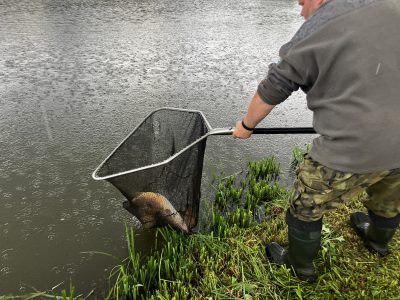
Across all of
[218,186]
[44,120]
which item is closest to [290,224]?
[218,186]

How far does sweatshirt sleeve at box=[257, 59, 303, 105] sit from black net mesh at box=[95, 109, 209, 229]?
0.61 m

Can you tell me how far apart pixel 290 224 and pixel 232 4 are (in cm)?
943

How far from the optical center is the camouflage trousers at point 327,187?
1792mm

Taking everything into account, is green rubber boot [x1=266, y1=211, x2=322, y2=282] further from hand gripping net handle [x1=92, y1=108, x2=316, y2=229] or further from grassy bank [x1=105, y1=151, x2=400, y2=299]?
hand gripping net handle [x1=92, y1=108, x2=316, y2=229]

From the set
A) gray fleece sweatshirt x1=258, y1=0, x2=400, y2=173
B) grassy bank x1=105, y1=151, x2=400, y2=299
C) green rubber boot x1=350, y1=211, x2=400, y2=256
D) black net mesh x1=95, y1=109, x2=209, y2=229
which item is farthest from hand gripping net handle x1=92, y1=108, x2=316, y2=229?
green rubber boot x1=350, y1=211, x2=400, y2=256

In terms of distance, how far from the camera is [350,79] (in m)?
1.52

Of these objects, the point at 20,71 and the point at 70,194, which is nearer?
the point at 70,194

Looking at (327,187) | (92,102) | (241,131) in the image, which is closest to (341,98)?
(327,187)

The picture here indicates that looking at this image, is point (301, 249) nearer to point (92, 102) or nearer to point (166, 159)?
point (166, 159)

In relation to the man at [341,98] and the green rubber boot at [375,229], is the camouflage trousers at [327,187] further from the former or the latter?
the green rubber boot at [375,229]

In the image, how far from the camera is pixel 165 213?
2455 millimetres

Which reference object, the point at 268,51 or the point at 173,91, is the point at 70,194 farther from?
the point at 268,51

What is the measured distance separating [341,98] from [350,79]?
0.09 meters

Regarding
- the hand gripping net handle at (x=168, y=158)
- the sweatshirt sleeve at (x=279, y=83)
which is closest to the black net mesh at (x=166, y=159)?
the hand gripping net handle at (x=168, y=158)
